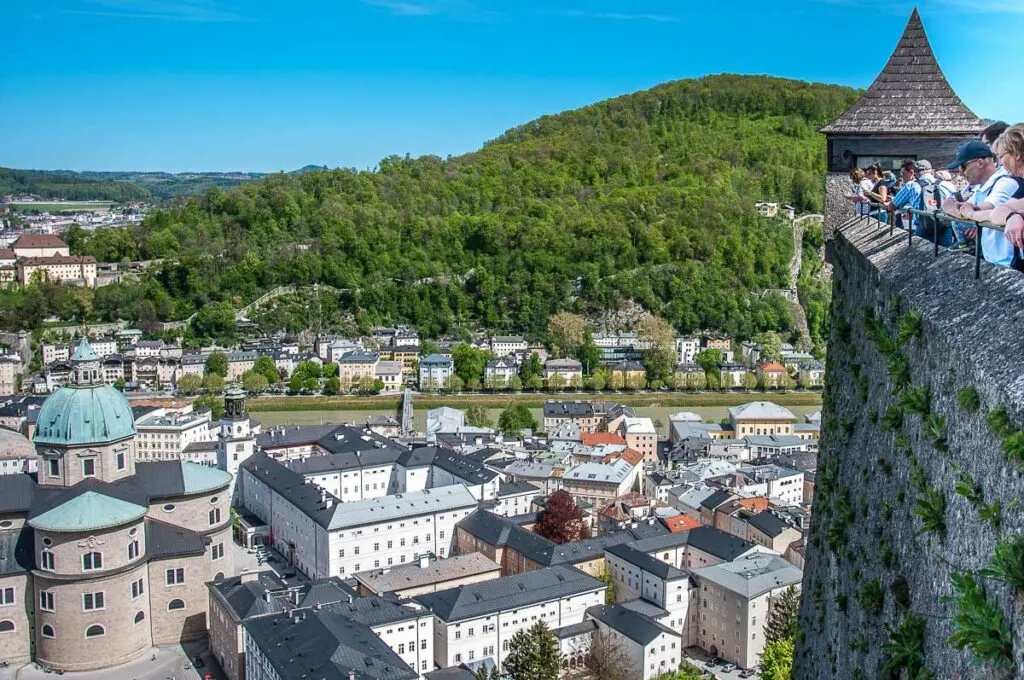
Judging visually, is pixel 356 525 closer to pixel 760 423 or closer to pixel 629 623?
pixel 629 623

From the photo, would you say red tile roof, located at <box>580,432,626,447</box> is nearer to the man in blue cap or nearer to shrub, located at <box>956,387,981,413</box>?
the man in blue cap

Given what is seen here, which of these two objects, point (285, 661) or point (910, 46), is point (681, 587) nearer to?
point (285, 661)

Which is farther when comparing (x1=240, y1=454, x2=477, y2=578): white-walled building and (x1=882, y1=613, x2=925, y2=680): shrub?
(x1=240, y1=454, x2=477, y2=578): white-walled building

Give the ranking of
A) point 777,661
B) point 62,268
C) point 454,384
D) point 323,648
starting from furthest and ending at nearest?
point 62,268, point 454,384, point 323,648, point 777,661

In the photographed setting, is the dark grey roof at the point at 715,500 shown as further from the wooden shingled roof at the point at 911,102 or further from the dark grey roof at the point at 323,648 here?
the wooden shingled roof at the point at 911,102

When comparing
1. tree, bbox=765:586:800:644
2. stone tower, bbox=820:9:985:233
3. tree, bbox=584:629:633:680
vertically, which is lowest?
tree, bbox=584:629:633:680

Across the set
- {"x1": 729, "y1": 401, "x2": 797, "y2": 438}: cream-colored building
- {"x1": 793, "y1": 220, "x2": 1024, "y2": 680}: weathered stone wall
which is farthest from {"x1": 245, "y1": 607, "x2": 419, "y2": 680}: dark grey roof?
{"x1": 729, "y1": 401, "x2": 797, "y2": 438}: cream-colored building

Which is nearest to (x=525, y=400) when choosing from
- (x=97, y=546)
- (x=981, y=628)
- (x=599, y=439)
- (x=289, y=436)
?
(x=599, y=439)
